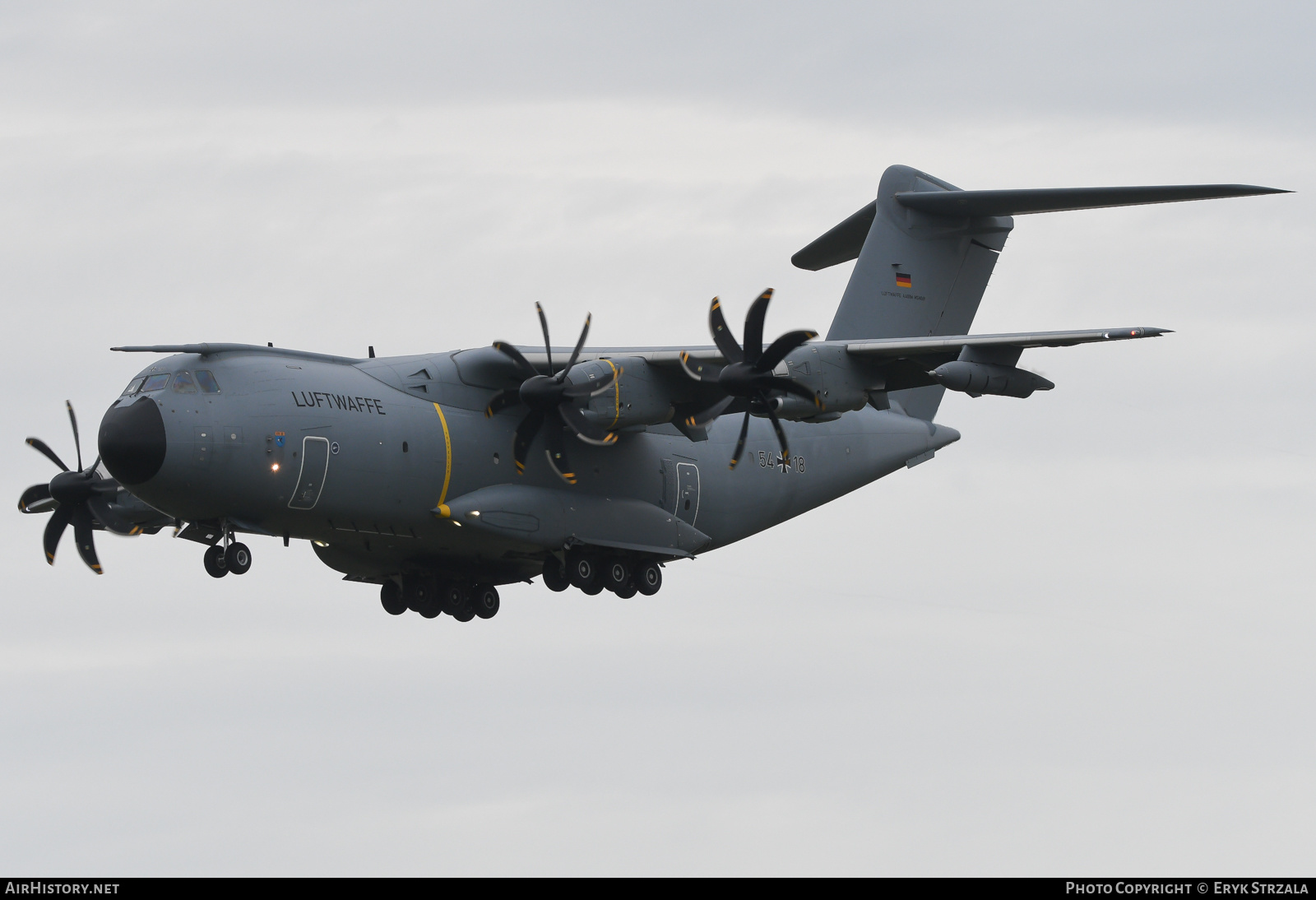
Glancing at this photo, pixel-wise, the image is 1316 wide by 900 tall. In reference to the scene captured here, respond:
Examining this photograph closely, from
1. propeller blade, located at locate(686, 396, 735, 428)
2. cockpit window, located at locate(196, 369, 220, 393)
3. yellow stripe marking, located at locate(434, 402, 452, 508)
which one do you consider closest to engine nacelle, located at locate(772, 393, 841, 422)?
propeller blade, located at locate(686, 396, 735, 428)

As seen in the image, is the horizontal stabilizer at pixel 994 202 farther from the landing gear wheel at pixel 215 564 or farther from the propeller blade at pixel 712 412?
the landing gear wheel at pixel 215 564

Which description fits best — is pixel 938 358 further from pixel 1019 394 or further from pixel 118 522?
pixel 118 522

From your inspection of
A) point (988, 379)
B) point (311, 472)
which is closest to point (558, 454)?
point (311, 472)

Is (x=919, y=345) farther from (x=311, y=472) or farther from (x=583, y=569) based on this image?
(x=311, y=472)

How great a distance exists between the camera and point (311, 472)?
20078 mm

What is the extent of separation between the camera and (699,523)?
2406cm

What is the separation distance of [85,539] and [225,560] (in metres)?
4.26

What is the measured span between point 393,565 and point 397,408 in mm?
2975

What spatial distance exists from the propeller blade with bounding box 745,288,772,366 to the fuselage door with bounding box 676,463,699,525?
3.37 metres

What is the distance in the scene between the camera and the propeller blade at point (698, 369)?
20.9m

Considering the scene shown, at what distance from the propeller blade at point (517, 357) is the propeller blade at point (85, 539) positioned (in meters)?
6.07

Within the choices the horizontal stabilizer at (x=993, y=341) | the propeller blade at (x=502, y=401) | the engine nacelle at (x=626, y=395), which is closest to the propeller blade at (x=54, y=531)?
the propeller blade at (x=502, y=401)

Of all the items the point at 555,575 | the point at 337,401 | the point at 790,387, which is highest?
the point at 337,401
